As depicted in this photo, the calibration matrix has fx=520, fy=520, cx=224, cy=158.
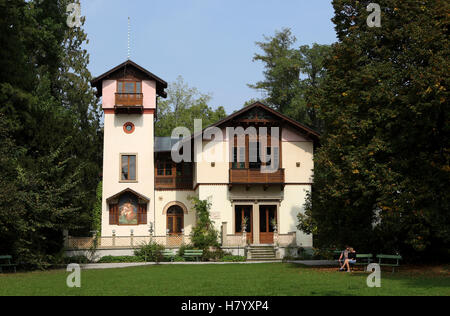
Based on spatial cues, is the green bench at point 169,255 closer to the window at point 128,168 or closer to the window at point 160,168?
the window at point 128,168

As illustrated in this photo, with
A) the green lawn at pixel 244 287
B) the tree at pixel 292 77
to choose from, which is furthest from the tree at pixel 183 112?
the green lawn at pixel 244 287

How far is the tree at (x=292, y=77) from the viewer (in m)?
48.7

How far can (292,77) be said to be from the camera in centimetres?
5231

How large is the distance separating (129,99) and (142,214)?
779 cm

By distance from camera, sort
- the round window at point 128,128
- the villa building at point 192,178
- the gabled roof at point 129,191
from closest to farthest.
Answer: the villa building at point 192,178
the gabled roof at point 129,191
the round window at point 128,128

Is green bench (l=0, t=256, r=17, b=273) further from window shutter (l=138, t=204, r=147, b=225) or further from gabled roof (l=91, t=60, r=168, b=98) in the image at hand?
gabled roof (l=91, t=60, r=168, b=98)

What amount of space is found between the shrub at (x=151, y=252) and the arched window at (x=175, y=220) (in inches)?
180

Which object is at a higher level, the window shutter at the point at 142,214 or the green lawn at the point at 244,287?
the window shutter at the point at 142,214

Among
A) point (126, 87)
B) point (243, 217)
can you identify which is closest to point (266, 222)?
point (243, 217)

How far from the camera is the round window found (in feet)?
116

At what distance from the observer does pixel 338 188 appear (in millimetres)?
21609

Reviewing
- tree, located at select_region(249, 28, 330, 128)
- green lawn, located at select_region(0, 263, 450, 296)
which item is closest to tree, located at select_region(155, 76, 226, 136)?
tree, located at select_region(249, 28, 330, 128)

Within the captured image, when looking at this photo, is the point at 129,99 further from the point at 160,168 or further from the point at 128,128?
the point at 160,168
